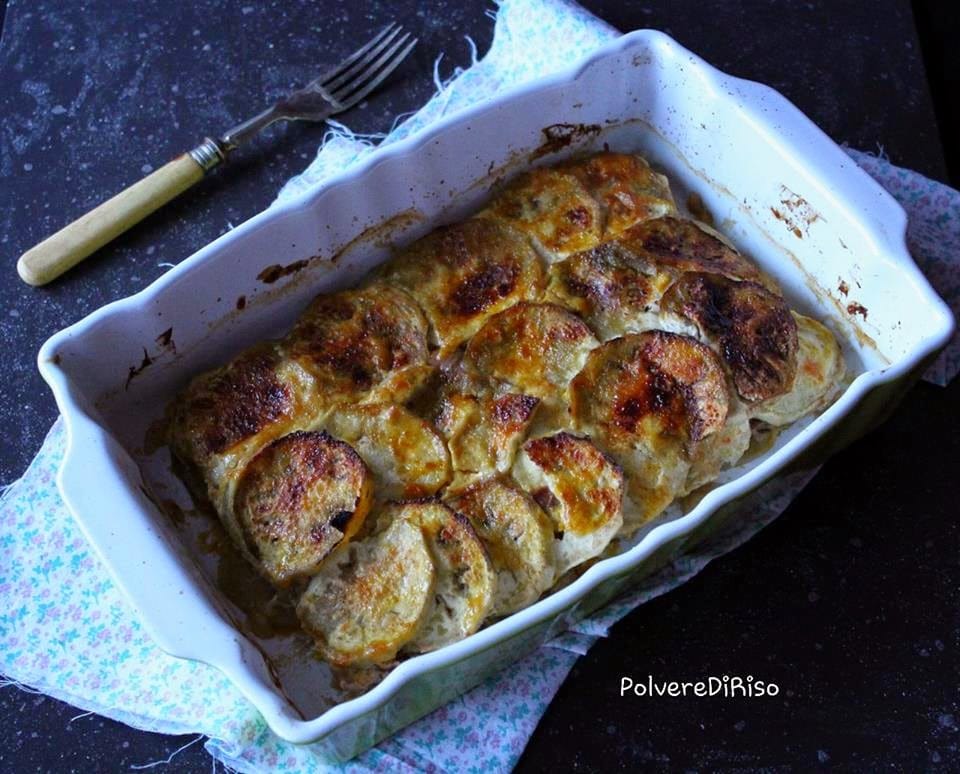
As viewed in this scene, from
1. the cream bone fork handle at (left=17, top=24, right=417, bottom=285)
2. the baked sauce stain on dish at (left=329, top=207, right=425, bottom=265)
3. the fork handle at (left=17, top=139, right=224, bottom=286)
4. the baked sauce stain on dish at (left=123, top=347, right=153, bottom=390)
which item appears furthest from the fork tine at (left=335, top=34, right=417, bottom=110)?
the baked sauce stain on dish at (left=123, top=347, right=153, bottom=390)

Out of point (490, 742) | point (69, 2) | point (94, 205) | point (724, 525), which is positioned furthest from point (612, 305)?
point (69, 2)

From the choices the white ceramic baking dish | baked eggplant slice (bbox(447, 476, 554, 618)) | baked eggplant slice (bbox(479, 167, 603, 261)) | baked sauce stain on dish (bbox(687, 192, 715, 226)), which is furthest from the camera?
baked sauce stain on dish (bbox(687, 192, 715, 226))

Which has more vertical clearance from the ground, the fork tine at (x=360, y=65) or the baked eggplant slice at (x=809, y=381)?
the fork tine at (x=360, y=65)

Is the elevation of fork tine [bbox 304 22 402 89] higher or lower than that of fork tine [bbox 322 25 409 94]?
higher

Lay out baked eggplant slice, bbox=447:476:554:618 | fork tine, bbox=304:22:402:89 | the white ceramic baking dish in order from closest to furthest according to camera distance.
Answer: the white ceramic baking dish, baked eggplant slice, bbox=447:476:554:618, fork tine, bbox=304:22:402:89

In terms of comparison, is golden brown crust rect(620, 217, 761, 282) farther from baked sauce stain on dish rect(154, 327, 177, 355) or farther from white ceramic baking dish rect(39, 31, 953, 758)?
baked sauce stain on dish rect(154, 327, 177, 355)

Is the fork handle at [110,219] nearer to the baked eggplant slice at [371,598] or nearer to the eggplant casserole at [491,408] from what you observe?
the eggplant casserole at [491,408]

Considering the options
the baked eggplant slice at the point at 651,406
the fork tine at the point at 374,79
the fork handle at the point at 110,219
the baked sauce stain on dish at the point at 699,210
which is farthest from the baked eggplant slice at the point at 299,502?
the fork tine at the point at 374,79
